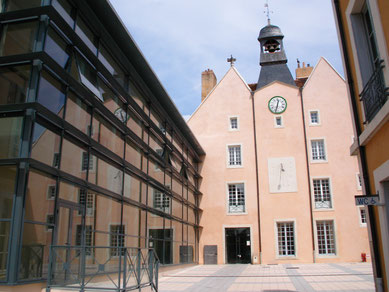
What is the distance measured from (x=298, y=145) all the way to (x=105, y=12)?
1636 cm

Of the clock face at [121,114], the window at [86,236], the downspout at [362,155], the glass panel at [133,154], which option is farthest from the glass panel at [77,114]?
the downspout at [362,155]

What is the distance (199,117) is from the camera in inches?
1025

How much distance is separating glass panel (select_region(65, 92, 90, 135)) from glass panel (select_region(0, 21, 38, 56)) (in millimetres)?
1391

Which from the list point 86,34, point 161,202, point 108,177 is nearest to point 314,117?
point 161,202

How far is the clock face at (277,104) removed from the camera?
2477cm

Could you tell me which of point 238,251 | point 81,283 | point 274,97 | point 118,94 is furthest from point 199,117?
point 81,283

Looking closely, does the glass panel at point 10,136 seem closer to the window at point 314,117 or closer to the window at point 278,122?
the window at point 278,122

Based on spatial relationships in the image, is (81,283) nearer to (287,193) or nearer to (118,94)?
(118,94)

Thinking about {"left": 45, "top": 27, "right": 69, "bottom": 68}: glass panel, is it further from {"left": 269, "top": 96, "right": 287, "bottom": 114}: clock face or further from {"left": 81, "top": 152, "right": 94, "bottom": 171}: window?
{"left": 269, "top": 96, "right": 287, "bottom": 114}: clock face

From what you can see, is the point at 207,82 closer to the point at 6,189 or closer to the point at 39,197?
the point at 39,197

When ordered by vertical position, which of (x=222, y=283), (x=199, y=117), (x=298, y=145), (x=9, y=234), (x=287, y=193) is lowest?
(x=222, y=283)

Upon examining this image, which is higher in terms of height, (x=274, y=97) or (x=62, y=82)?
(x=274, y=97)

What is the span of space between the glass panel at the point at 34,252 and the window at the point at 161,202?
745 centimetres

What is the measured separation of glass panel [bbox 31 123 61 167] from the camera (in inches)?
303
